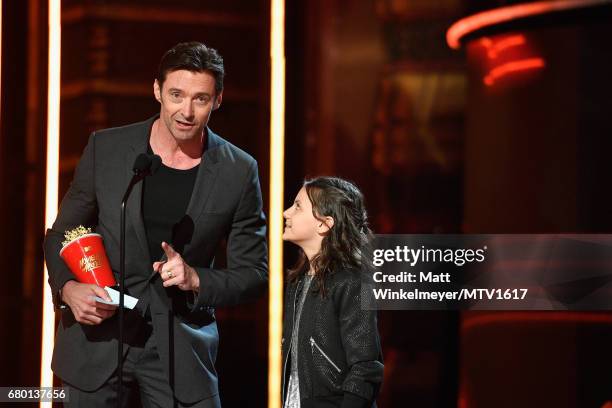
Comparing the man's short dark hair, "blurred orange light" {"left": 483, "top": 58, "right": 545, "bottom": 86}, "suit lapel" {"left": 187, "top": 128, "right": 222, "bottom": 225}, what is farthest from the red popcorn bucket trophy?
"blurred orange light" {"left": 483, "top": 58, "right": 545, "bottom": 86}

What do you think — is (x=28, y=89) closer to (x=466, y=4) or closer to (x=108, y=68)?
(x=108, y=68)

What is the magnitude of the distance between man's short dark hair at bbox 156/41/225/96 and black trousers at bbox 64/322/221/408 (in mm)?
807

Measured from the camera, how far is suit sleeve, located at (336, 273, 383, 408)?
2.54m

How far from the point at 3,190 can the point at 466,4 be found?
2370 mm

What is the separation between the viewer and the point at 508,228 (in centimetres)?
421

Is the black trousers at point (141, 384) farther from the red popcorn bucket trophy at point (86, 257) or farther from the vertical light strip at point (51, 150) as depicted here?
the vertical light strip at point (51, 150)

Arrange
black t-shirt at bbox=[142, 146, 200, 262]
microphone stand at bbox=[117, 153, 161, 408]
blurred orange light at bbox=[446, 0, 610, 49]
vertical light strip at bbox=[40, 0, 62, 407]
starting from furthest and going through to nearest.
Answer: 1. blurred orange light at bbox=[446, 0, 610, 49]
2. vertical light strip at bbox=[40, 0, 62, 407]
3. black t-shirt at bbox=[142, 146, 200, 262]
4. microphone stand at bbox=[117, 153, 161, 408]

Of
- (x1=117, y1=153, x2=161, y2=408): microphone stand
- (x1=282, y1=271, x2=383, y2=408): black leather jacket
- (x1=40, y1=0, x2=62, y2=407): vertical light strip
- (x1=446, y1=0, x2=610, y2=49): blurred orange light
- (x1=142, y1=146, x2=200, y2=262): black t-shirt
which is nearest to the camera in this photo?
(x1=117, y1=153, x2=161, y2=408): microphone stand

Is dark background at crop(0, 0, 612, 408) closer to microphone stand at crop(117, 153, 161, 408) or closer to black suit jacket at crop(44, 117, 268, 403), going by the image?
black suit jacket at crop(44, 117, 268, 403)

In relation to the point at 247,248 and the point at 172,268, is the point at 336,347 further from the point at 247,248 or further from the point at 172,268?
the point at 172,268

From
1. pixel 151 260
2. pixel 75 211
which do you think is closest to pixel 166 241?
pixel 151 260

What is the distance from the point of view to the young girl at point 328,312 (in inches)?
102

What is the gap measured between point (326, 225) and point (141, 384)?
0.77 metres

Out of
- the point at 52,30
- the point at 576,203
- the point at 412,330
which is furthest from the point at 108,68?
the point at 576,203
